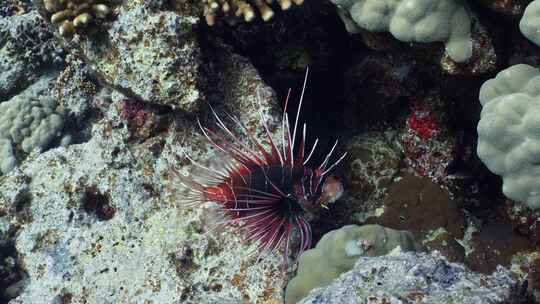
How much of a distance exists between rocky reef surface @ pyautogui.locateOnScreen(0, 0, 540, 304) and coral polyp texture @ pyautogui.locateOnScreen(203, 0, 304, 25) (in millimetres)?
13

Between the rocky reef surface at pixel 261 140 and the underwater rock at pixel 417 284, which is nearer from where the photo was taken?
the underwater rock at pixel 417 284

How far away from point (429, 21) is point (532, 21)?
59cm

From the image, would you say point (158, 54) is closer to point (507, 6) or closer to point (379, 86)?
point (379, 86)

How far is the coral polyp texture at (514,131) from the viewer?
9.13 ft

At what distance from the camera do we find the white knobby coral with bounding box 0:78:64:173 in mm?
5805

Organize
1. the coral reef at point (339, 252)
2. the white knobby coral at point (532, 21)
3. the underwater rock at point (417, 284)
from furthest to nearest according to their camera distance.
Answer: the coral reef at point (339, 252) < the white knobby coral at point (532, 21) < the underwater rock at point (417, 284)

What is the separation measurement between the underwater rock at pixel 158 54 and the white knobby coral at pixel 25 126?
2.68m

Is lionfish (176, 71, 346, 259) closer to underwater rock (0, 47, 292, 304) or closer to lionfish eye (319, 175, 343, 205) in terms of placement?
lionfish eye (319, 175, 343, 205)

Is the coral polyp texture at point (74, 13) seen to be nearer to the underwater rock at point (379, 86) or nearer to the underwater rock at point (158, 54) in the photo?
the underwater rock at point (158, 54)

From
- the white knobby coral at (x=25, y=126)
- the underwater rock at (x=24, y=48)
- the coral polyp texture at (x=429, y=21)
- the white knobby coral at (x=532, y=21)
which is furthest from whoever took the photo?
the underwater rock at (x=24, y=48)

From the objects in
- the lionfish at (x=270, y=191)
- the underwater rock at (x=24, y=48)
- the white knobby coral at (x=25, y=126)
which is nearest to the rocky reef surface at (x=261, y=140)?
the lionfish at (x=270, y=191)

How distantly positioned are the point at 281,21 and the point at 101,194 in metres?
2.36

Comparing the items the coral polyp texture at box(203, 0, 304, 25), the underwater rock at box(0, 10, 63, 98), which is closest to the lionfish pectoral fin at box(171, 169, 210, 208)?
the coral polyp texture at box(203, 0, 304, 25)

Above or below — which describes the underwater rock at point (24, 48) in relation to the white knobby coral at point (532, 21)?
below
